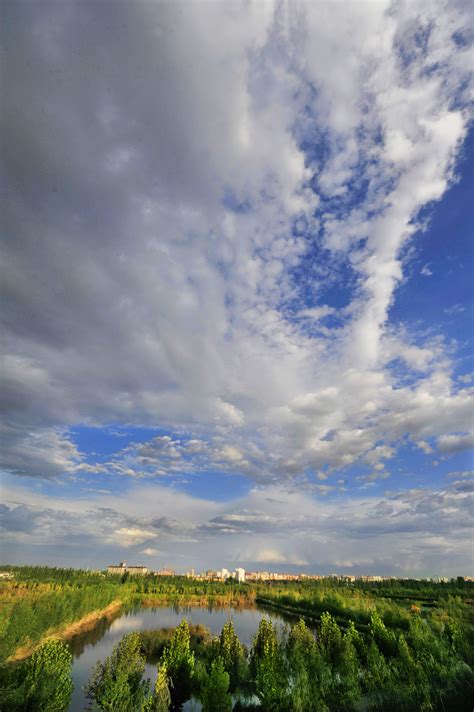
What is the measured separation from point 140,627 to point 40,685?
171ft

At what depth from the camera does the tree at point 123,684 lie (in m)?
21.5

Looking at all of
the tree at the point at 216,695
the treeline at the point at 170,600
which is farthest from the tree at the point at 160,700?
the treeline at the point at 170,600

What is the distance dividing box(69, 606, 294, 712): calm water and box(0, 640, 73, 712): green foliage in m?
7.05

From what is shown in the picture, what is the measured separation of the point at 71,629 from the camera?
56469mm

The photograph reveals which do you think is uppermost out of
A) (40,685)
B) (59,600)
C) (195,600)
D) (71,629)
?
(59,600)

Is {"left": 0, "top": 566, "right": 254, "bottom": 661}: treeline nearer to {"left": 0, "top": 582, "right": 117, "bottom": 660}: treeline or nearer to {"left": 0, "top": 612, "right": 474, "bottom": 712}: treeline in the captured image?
{"left": 0, "top": 582, "right": 117, "bottom": 660}: treeline

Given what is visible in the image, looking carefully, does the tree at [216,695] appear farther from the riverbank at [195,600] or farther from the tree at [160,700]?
the riverbank at [195,600]

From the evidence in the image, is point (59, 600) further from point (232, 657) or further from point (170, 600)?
point (170, 600)

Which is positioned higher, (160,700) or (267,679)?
(267,679)

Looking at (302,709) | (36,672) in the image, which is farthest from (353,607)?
(36,672)

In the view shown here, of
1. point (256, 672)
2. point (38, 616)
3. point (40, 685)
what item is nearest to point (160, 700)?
point (40, 685)

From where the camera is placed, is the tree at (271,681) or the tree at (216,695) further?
the tree at (271,681)

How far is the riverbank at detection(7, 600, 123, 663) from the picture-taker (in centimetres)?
4043

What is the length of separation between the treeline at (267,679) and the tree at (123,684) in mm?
54
